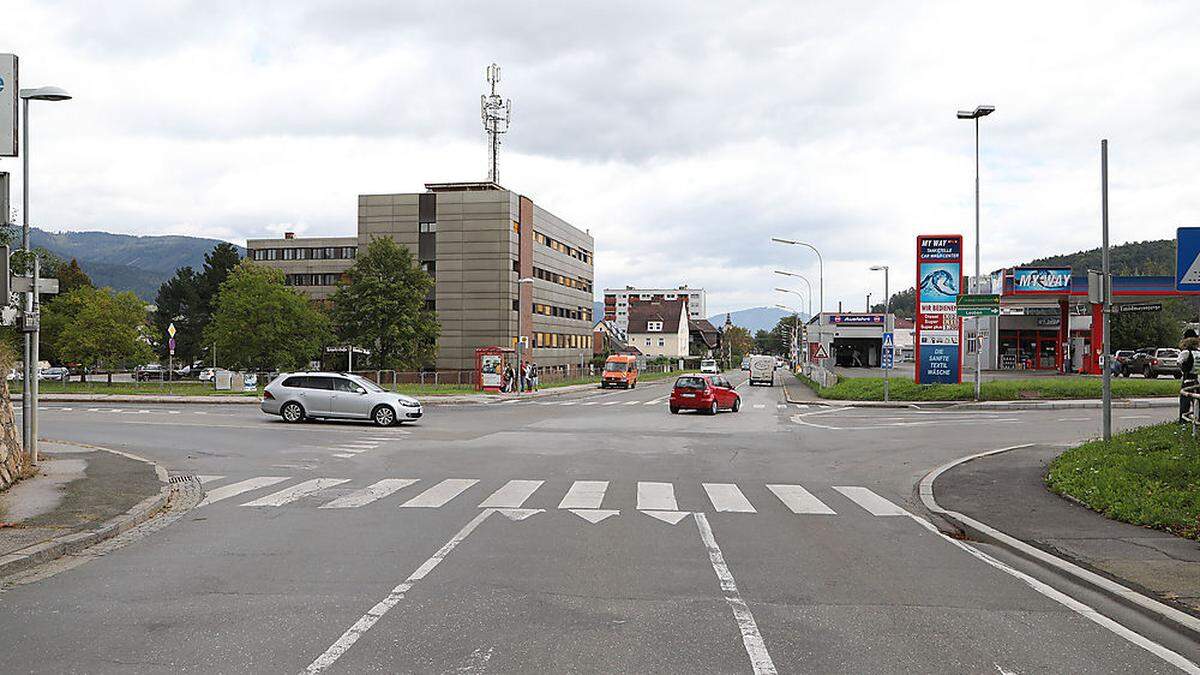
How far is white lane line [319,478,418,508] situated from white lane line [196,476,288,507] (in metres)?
1.69

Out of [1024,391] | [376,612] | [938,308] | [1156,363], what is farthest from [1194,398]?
[1156,363]

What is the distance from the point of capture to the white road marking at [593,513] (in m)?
11.2

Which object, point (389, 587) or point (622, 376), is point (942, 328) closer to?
point (622, 376)

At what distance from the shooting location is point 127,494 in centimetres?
1244

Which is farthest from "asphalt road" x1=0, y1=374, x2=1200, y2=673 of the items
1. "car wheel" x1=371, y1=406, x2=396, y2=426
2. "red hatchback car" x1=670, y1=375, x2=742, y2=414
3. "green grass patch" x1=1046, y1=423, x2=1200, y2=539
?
"red hatchback car" x1=670, y1=375, x2=742, y2=414

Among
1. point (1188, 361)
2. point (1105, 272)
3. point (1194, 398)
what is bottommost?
point (1194, 398)

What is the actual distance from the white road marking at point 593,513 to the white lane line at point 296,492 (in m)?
4.09

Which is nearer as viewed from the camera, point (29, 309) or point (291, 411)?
point (29, 309)

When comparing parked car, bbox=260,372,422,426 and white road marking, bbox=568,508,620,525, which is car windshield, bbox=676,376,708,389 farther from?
white road marking, bbox=568,508,620,525

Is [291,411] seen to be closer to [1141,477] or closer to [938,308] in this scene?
[1141,477]

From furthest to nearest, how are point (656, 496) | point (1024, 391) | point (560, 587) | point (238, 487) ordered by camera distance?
point (1024, 391) < point (238, 487) < point (656, 496) < point (560, 587)

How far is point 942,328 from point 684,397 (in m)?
12.9

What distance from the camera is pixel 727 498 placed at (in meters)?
13.2

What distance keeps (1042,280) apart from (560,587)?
58512 mm
